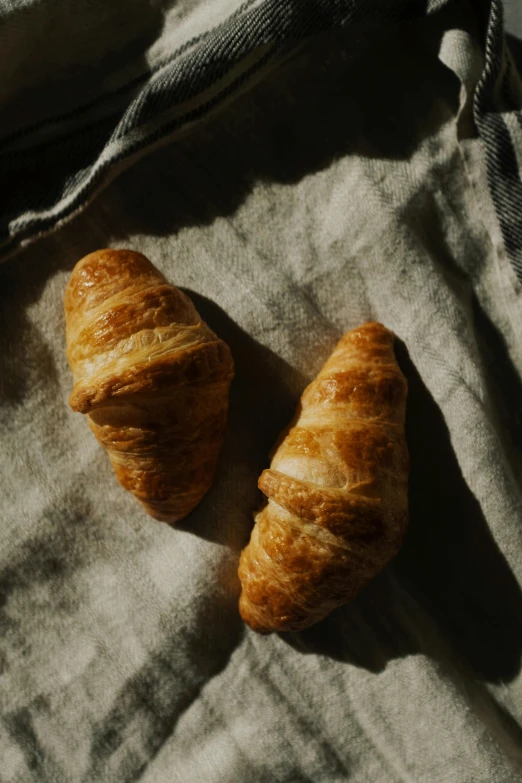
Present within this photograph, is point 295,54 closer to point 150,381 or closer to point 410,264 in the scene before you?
point 410,264

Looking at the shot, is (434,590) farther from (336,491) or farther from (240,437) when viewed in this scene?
(240,437)

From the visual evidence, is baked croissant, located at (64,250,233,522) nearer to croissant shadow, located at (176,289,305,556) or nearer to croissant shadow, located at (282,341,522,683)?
croissant shadow, located at (176,289,305,556)

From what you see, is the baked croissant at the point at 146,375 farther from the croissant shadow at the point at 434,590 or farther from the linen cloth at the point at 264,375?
the croissant shadow at the point at 434,590

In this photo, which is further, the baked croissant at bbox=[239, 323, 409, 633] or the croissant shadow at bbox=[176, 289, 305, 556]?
the croissant shadow at bbox=[176, 289, 305, 556]

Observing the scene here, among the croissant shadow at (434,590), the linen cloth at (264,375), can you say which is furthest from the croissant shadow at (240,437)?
the croissant shadow at (434,590)

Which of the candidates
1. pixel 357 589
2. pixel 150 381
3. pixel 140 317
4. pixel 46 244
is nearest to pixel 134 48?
pixel 46 244

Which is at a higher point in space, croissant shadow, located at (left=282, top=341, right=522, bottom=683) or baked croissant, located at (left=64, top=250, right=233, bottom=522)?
baked croissant, located at (left=64, top=250, right=233, bottom=522)

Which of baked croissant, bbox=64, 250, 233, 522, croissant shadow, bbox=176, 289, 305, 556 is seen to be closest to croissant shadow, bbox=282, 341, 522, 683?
croissant shadow, bbox=176, 289, 305, 556
